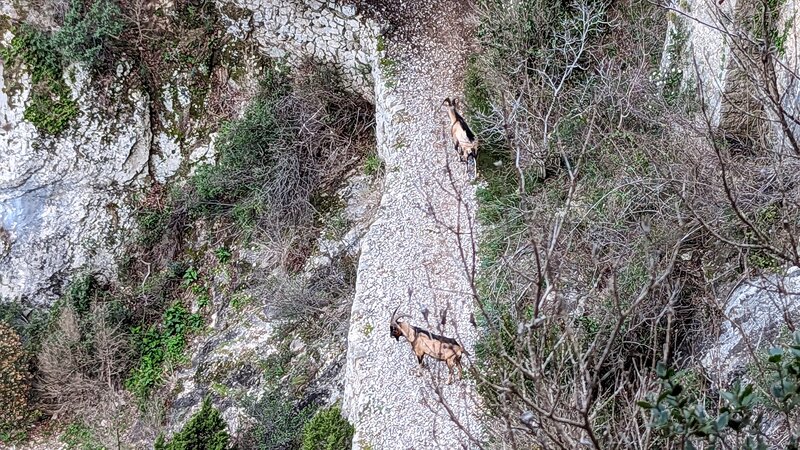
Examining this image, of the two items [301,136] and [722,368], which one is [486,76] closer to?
[301,136]

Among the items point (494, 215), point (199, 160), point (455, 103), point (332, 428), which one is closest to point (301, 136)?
point (199, 160)

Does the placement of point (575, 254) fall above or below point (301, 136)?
below

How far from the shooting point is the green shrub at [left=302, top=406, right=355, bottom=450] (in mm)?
7285

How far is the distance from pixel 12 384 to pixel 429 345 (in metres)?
8.38

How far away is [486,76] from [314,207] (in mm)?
4060

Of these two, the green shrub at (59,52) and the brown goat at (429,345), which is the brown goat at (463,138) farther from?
the green shrub at (59,52)

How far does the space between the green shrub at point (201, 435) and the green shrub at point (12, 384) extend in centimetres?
453

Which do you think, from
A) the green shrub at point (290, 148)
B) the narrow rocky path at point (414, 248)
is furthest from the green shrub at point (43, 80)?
the narrow rocky path at point (414, 248)

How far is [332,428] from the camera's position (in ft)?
24.2

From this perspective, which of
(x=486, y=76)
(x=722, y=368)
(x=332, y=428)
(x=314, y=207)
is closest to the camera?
(x=722, y=368)

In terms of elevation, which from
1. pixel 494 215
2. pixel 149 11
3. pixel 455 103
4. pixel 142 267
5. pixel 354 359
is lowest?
pixel 354 359

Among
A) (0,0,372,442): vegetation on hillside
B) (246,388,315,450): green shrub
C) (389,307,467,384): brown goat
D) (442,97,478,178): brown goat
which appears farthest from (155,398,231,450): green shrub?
(442,97,478,178): brown goat

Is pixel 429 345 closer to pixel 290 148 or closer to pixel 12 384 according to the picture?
pixel 290 148

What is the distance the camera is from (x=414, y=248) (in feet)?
29.1
